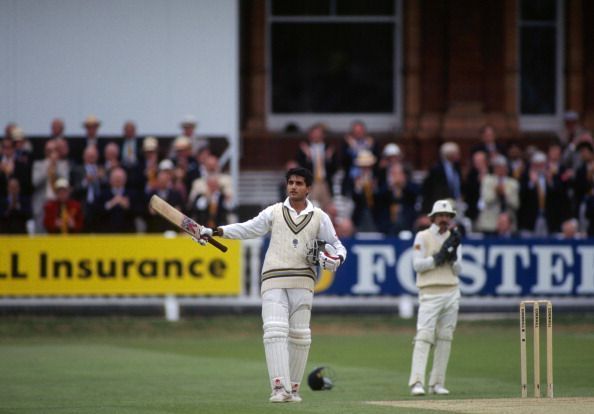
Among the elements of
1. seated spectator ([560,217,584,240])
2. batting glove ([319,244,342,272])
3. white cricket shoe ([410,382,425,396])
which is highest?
batting glove ([319,244,342,272])

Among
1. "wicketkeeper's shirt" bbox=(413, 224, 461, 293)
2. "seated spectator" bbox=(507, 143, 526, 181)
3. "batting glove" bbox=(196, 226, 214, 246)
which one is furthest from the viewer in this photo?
"seated spectator" bbox=(507, 143, 526, 181)

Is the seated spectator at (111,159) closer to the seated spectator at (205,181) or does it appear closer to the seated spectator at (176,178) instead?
the seated spectator at (176,178)

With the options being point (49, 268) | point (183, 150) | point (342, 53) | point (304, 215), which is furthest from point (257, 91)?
point (304, 215)

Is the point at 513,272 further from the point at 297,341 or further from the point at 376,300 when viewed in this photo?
the point at 297,341

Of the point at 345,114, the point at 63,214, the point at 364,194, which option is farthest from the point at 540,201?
the point at 63,214

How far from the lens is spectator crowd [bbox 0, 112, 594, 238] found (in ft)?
80.2

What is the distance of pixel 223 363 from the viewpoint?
62.7ft

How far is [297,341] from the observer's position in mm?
13062

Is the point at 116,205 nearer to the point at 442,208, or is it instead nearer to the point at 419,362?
the point at 442,208

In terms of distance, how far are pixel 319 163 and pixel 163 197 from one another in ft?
10.1

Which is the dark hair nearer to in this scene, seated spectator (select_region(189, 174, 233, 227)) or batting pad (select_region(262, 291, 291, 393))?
batting pad (select_region(262, 291, 291, 393))

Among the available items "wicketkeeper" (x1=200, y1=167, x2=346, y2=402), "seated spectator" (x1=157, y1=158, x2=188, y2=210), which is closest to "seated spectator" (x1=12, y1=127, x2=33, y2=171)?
"seated spectator" (x1=157, y1=158, x2=188, y2=210)

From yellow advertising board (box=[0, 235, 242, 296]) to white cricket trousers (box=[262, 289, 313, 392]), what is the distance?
1106 centimetres

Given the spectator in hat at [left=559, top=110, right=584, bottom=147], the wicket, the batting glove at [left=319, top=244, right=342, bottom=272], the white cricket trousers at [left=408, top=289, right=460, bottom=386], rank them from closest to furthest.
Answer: the wicket → the batting glove at [left=319, top=244, right=342, bottom=272] → the white cricket trousers at [left=408, top=289, right=460, bottom=386] → the spectator in hat at [left=559, top=110, right=584, bottom=147]
